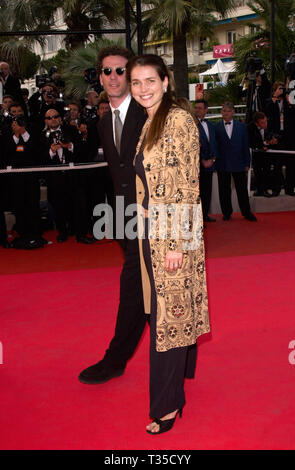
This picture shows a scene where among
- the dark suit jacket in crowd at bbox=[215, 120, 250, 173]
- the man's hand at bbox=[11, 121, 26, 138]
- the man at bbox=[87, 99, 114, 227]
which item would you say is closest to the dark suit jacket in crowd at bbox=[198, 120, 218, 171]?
the dark suit jacket in crowd at bbox=[215, 120, 250, 173]

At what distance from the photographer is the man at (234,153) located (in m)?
8.29

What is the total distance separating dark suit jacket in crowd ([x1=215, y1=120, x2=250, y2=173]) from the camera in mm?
8281

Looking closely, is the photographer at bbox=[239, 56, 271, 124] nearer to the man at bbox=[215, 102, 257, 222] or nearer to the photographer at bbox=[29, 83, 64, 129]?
the man at bbox=[215, 102, 257, 222]

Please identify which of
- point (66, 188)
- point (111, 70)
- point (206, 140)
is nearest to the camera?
point (111, 70)

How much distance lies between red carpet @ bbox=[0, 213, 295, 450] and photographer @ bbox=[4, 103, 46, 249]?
4.18 ft

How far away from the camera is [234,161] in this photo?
8320 mm

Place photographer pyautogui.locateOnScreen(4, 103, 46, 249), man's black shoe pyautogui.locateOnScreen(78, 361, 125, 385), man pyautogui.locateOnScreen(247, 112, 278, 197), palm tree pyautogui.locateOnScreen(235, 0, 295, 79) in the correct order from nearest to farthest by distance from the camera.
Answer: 1. man's black shoe pyautogui.locateOnScreen(78, 361, 125, 385)
2. photographer pyautogui.locateOnScreen(4, 103, 46, 249)
3. man pyautogui.locateOnScreen(247, 112, 278, 197)
4. palm tree pyautogui.locateOnScreen(235, 0, 295, 79)

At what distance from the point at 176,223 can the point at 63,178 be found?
5058 mm

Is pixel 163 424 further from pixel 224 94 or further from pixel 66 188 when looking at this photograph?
pixel 224 94

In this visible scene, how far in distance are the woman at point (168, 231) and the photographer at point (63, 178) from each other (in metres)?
4.63

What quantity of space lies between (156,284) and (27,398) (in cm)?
107

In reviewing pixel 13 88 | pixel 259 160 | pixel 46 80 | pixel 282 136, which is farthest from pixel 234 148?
pixel 13 88

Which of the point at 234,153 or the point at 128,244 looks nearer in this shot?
the point at 128,244
